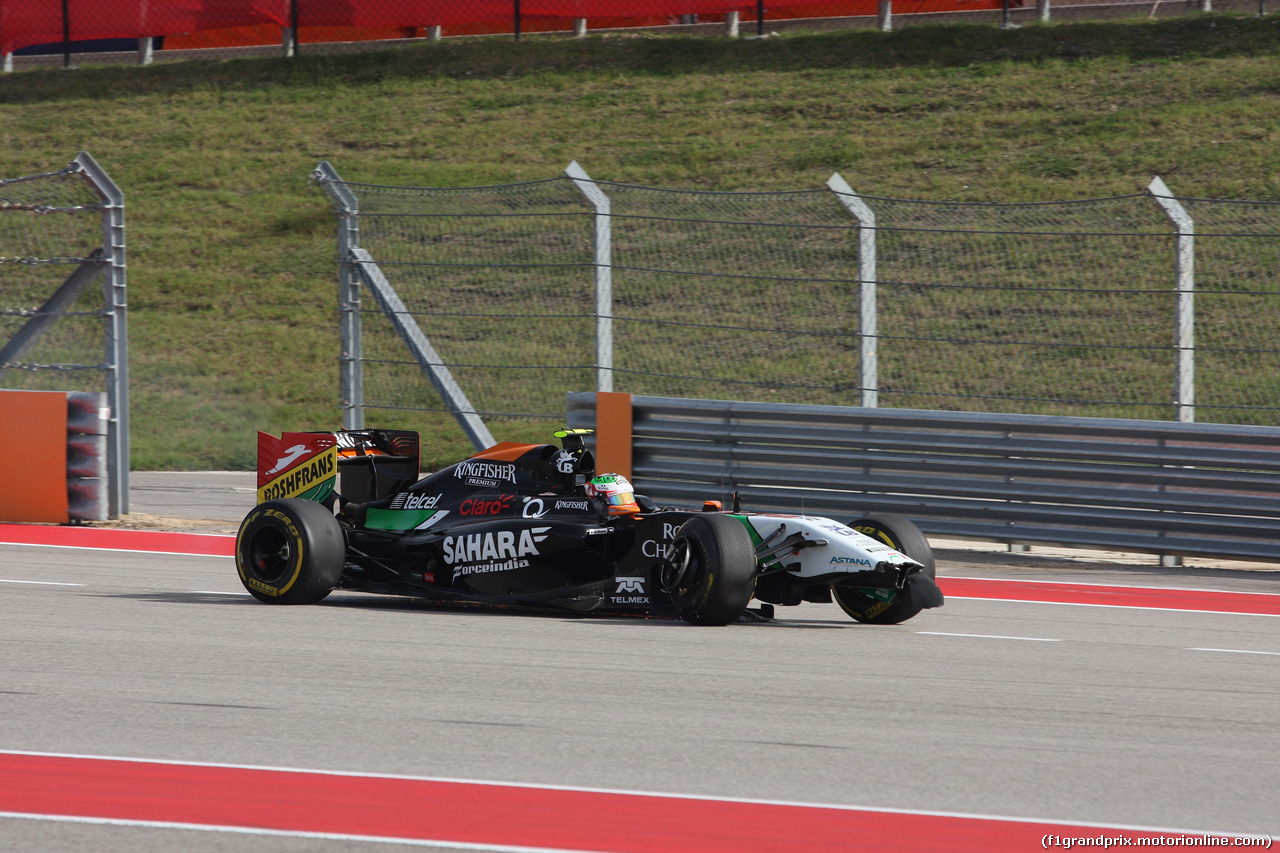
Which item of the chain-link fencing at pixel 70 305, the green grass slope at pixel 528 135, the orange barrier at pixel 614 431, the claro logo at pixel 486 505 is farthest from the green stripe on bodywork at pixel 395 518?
the green grass slope at pixel 528 135

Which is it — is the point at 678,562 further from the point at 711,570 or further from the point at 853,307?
the point at 853,307

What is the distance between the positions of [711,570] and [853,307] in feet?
31.0

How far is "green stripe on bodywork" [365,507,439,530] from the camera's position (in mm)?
8742

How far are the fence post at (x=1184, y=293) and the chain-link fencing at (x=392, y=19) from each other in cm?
1676

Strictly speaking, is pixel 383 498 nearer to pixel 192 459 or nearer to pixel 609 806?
pixel 609 806

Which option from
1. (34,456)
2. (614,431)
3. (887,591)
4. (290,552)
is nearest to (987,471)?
(614,431)

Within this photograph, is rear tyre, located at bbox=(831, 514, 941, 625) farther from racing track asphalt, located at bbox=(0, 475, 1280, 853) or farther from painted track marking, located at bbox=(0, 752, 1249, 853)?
painted track marking, located at bbox=(0, 752, 1249, 853)

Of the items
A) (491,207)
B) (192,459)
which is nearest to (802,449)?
(192,459)

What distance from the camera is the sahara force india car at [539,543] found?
7.56m

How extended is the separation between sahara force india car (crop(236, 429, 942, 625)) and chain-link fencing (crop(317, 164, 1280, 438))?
3.30m

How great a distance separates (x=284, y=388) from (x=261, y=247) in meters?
4.75

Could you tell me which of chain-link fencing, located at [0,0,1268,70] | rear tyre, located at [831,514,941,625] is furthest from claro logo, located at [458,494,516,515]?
chain-link fencing, located at [0,0,1268,70]

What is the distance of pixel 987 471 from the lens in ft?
36.3

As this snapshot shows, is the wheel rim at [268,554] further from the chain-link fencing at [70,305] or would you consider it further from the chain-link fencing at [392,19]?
the chain-link fencing at [392,19]
